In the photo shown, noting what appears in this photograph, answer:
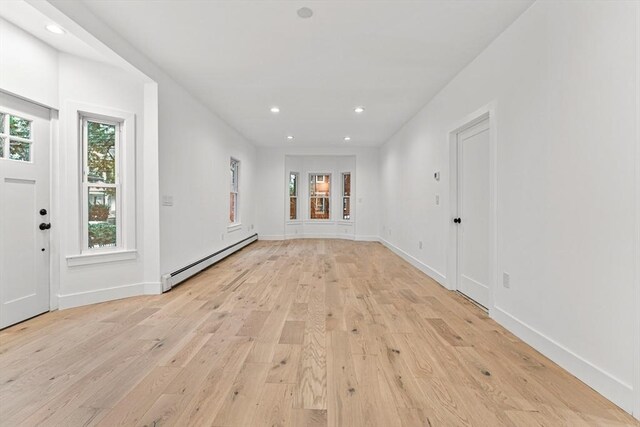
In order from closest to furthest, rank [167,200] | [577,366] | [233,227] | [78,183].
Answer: [577,366]
[78,183]
[167,200]
[233,227]

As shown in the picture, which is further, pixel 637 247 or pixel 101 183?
pixel 101 183

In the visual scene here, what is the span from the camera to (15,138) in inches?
107

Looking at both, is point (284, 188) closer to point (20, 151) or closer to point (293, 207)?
point (293, 207)

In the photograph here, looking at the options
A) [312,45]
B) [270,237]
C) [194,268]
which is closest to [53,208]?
[194,268]

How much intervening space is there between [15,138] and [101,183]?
2.54 ft

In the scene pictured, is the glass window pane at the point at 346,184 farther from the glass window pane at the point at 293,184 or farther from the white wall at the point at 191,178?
the white wall at the point at 191,178

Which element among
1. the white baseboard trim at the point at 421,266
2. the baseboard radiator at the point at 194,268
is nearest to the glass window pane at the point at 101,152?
the baseboard radiator at the point at 194,268

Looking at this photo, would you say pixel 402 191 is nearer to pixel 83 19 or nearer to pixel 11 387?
pixel 83 19

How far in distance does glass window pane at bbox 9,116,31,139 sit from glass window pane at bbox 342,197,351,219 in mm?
7460

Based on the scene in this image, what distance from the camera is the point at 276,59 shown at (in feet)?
10.8

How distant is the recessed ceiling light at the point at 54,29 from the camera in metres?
2.57

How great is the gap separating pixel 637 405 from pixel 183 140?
4.89 m

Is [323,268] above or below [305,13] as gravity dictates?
below

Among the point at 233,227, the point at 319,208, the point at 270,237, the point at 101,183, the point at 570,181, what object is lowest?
the point at 270,237
